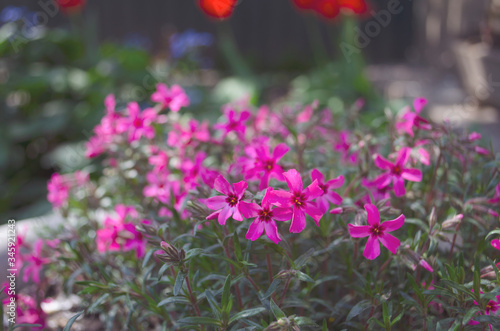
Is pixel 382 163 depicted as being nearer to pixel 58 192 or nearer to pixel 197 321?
pixel 197 321

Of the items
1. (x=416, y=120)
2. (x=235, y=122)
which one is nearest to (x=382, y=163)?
(x=416, y=120)

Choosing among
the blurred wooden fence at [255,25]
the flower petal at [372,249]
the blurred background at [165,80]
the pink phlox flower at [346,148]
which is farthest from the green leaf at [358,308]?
the blurred wooden fence at [255,25]

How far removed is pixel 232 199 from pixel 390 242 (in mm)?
273

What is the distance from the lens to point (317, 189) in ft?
2.65

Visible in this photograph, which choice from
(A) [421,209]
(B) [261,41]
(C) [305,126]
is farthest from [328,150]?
(B) [261,41]

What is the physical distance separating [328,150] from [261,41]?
5488 millimetres

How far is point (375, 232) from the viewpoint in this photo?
33.2 inches

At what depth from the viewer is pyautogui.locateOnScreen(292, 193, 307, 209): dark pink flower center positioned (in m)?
0.81

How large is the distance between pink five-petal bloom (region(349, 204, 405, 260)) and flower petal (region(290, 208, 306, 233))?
0.08 meters

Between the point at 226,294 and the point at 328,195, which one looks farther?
the point at 328,195

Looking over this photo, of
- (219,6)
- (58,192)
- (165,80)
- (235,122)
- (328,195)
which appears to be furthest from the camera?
(165,80)

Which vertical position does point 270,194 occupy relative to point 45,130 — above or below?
above

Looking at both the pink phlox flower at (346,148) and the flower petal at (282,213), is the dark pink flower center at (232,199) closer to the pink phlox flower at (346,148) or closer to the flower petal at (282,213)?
the flower petal at (282,213)

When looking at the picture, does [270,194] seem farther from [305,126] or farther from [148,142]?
[148,142]
